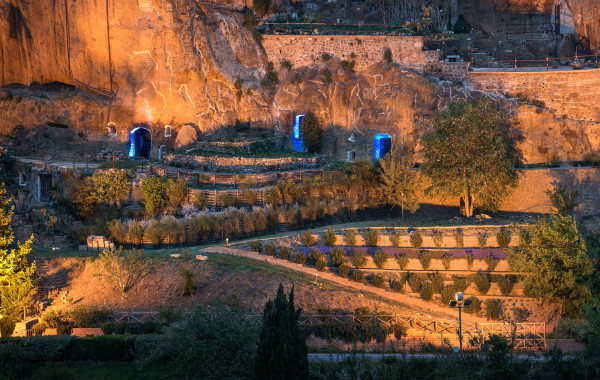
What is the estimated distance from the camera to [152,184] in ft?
Answer: 109

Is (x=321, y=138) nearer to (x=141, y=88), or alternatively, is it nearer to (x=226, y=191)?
(x=226, y=191)

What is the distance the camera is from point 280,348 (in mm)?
17625

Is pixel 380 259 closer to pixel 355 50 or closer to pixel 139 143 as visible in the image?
pixel 355 50

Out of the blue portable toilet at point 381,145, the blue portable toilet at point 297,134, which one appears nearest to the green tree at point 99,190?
the blue portable toilet at point 297,134

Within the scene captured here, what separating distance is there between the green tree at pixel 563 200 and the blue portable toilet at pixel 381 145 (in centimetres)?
892

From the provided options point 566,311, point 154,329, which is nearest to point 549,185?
point 566,311

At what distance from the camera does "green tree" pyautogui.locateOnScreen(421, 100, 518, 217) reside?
32.2 m

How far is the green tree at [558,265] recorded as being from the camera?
25.8m

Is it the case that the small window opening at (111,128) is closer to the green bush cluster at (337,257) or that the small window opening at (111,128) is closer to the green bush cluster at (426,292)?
the green bush cluster at (337,257)

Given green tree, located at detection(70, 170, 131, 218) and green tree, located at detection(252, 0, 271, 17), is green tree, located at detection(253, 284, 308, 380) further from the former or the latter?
green tree, located at detection(252, 0, 271, 17)

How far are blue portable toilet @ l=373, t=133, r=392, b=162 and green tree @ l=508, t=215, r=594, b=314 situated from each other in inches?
483

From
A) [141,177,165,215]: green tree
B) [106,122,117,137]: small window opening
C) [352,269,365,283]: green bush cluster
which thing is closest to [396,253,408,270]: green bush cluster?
[352,269,365,283]: green bush cluster

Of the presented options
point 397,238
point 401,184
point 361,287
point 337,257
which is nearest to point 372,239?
point 397,238

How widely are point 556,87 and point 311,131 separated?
42.6 ft
